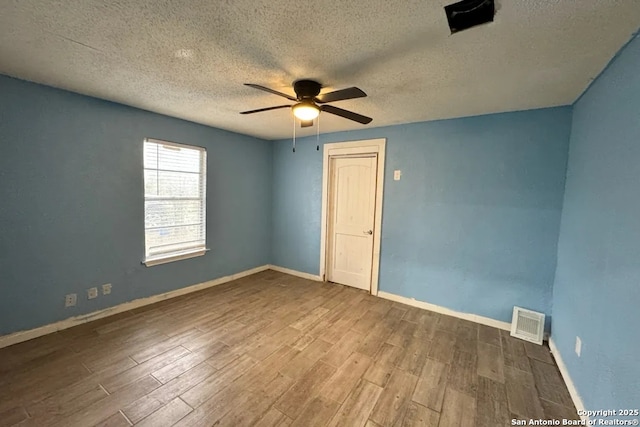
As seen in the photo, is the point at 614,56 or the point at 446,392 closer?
the point at 614,56

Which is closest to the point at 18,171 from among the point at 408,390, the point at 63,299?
the point at 63,299

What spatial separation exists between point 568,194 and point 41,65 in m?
4.73

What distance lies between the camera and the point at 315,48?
1648 mm

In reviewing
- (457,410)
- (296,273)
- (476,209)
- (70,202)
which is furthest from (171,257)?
(476,209)

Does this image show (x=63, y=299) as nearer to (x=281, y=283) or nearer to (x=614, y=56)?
(x=281, y=283)

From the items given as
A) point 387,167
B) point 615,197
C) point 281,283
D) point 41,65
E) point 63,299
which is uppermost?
point 41,65

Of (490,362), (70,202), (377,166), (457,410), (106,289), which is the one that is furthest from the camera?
(377,166)

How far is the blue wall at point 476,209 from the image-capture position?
8.69ft

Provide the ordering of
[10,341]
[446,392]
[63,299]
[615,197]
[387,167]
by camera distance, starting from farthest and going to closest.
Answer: [387,167] → [63,299] → [10,341] → [446,392] → [615,197]

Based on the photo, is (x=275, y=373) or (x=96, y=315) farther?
(x=96, y=315)

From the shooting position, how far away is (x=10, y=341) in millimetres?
2275

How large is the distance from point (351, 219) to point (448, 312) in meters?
1.83

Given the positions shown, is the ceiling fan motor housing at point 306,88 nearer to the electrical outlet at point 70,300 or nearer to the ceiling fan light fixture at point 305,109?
the ceiling fan light fixture at point 305,109

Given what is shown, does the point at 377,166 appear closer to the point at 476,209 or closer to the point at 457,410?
the point at 476,209
